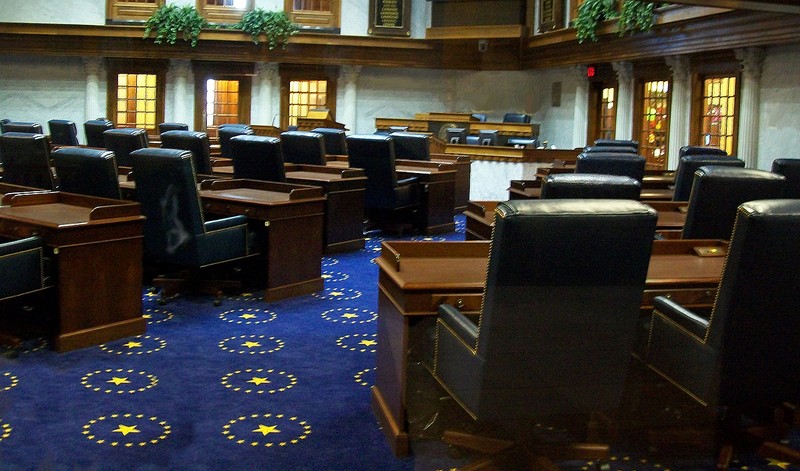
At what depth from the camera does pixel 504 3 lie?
15.9 meters

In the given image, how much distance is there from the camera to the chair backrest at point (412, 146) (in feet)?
32.3

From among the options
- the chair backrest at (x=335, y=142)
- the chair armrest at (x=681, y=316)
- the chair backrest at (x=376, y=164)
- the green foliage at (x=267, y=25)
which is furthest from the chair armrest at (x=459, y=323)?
the green foliage at (x=267, y=25)

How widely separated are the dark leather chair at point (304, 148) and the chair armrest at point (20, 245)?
4123 millimetres

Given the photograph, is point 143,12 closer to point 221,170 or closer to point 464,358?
point 221,170

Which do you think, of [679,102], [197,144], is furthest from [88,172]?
[679,102]

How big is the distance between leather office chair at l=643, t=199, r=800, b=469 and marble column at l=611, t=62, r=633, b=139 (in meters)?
11.2

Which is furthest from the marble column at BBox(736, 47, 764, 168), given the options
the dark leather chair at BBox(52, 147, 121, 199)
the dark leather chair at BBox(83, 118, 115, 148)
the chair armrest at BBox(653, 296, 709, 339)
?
the chair armrest at BBox(653, 296, 709, 339)

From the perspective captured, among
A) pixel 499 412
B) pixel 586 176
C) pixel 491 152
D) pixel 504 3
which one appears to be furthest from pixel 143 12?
pixel 499 412

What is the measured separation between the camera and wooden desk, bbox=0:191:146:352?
459 centimetres

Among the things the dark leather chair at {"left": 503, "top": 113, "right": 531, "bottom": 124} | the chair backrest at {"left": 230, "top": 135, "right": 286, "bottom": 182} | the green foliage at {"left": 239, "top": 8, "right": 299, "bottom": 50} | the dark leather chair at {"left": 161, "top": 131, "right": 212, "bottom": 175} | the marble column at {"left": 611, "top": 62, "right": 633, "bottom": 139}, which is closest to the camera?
the chair backrest at {"left": 230, "top": 135, "right": 286, "bottom": 182}

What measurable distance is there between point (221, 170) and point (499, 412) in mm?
6121

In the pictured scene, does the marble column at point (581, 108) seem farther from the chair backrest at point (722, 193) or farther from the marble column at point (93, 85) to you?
the chair backrest at point (722, 193)

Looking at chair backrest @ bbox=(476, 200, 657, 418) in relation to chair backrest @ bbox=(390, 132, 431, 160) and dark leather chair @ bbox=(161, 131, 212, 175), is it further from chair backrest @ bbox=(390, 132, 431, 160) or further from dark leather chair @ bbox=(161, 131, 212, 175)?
chair backrest @ bbox=(390, 132, 431, 160)

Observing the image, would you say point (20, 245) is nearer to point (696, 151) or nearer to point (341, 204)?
point (341, 204)
